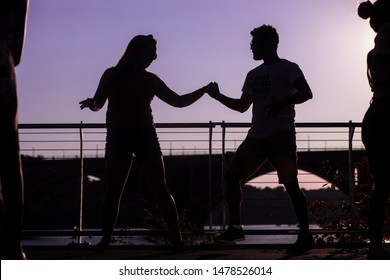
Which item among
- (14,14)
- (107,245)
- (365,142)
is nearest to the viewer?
(14,14)

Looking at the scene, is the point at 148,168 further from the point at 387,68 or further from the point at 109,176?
the point at 387,68

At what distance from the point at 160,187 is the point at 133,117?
0.49 meters

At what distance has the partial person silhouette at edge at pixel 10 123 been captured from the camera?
2539mm

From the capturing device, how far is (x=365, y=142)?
3.54 meters

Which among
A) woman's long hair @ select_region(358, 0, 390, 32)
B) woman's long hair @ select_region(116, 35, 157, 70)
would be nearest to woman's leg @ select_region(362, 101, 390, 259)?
woman's long hair @ select_region(358, 0, 390, 32)

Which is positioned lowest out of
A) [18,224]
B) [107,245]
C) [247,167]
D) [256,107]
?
[107,245]

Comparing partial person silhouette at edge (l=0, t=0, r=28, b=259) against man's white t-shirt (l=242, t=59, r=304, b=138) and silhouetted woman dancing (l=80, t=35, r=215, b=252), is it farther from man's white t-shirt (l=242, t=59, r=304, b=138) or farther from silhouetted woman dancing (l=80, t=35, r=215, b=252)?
man's white t-shirt (l=242, t=59, r=304, b=138)

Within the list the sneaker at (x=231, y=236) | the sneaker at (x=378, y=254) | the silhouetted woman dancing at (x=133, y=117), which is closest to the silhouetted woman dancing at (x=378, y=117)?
the sneaker at (x=378, y=254)

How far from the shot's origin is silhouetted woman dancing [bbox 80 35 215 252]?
418 cm

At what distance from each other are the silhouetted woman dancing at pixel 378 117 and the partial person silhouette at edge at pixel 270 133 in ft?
1.69
